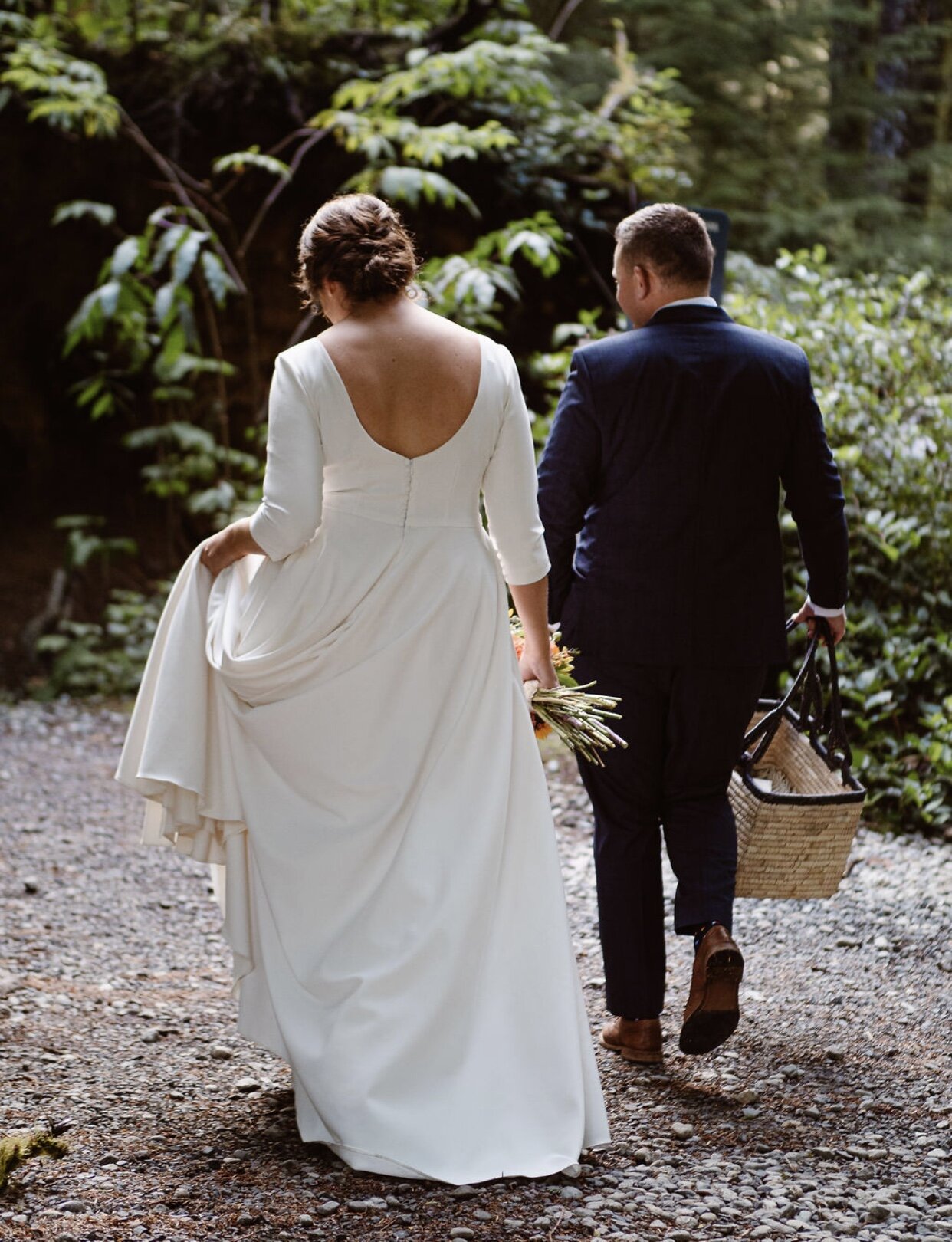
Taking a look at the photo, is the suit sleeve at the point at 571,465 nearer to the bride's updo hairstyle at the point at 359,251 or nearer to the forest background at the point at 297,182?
the bride's updo hairstyle at the point at 359,251

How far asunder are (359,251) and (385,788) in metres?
1.20

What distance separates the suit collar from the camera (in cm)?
337

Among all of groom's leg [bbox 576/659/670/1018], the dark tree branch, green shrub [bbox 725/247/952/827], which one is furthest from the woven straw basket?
the dark tree branch

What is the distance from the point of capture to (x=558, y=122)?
9.25m

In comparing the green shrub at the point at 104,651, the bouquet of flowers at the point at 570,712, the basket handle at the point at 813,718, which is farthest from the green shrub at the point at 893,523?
the green shrub at the point at 104,651

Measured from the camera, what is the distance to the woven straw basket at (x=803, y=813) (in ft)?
11.3

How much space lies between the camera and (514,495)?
300cm

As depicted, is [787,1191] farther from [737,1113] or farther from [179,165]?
[179,165]

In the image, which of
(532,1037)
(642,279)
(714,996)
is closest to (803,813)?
(714,996)

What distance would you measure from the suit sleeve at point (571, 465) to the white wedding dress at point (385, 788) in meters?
0.37

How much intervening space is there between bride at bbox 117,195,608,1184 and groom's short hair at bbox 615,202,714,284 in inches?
24.8

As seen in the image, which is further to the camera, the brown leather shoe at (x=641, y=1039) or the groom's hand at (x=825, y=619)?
the groom's hand at (x=825, y=619)

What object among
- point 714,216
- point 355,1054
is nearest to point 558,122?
point 714,216

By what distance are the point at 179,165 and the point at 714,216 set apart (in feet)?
16.6
